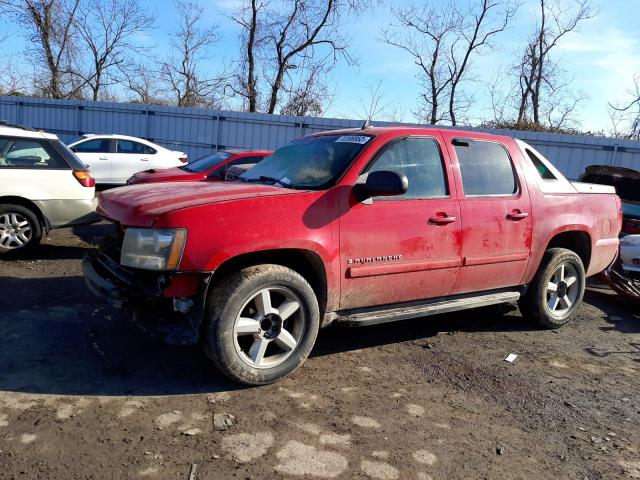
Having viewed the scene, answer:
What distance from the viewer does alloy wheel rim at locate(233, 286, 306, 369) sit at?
11.5 ft

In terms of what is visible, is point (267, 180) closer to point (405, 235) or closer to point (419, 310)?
point (405, 235)

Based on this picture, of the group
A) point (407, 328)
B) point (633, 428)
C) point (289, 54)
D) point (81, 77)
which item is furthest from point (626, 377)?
point (81, 77)

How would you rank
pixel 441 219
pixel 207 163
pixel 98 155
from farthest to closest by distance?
pixel 98 155, pixel 207 163, pixel 441 219

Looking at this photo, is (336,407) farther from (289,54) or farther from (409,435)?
(289,54)

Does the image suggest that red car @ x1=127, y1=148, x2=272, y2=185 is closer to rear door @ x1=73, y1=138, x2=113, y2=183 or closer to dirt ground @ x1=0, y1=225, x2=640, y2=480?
rear door @ x1=73, y1=138, x2=113, y2=183

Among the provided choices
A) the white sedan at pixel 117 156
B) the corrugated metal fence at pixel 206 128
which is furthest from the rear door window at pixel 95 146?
the corrugated metal fence at pixel 206 128

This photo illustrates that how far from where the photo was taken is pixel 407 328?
507 cm

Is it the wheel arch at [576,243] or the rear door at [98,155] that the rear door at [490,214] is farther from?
the rear door at [98,155]

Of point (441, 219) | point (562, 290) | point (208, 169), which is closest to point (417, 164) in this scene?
point (441, 219)

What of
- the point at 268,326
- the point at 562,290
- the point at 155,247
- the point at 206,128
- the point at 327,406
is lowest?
the point at 327,406

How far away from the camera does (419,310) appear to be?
13.9 ft

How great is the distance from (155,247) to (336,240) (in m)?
1.22

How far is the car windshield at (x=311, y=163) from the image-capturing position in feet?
13.0

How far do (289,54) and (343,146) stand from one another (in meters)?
24.3
